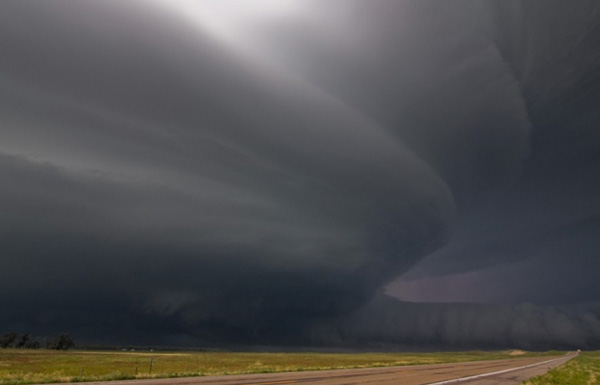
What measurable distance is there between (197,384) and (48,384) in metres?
10.5

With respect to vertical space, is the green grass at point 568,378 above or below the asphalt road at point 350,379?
below

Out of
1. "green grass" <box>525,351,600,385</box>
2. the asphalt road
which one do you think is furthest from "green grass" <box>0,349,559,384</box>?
"green grass" <box>525,351,600,385</box>

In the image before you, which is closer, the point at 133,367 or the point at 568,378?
the point at 568,378

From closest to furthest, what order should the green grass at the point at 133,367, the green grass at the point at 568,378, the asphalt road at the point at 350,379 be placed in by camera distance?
the asphalt road at the point at 350,379 → the green grass at the point at 568,378 → the green grass at the point at 133,367

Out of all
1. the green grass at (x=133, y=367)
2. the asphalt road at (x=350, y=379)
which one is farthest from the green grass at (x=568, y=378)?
the green grass at (x=133, y=367)

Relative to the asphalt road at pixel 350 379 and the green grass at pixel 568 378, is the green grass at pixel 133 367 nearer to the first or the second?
the asphalt road at pixel 350 379

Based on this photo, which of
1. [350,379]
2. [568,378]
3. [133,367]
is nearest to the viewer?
[350,379]

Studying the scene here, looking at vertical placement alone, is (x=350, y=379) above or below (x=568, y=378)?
above

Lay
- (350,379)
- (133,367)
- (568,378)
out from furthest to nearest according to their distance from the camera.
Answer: (133,367) → (568,378) → (350,379)

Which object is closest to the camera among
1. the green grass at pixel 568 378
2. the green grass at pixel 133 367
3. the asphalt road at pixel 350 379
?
the asphalt road at pixel 350 379

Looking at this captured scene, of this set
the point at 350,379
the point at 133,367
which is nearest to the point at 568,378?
the point at 350,379

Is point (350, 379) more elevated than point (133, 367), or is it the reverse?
point (350, 379)

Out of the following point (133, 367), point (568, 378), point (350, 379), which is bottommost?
point (568, 378)

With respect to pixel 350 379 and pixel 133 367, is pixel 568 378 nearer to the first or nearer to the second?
pixel 350 379
